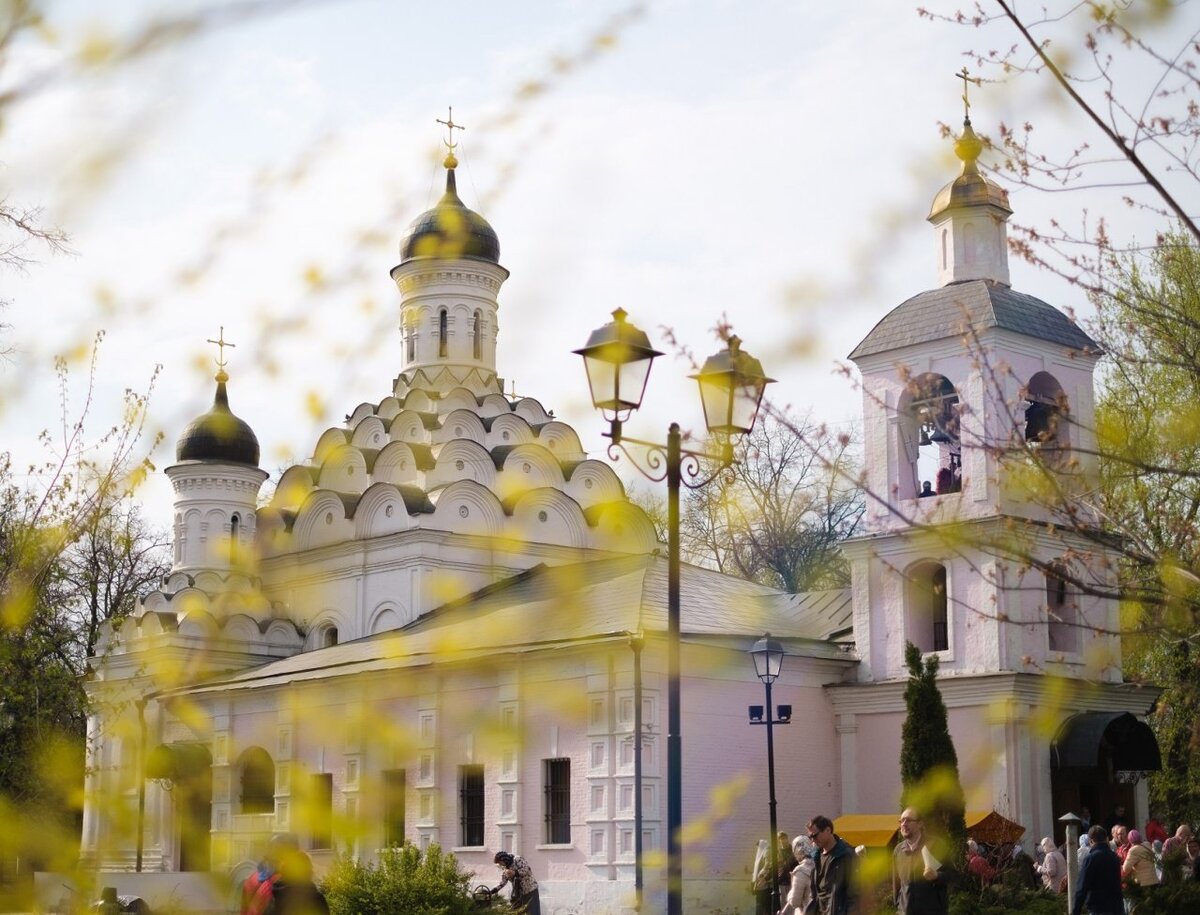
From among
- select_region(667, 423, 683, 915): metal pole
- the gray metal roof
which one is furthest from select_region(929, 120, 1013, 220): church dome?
select_region(667, 423, 683, 915): metal pole

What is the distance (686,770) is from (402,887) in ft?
24.4

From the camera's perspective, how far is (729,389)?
30.1ft

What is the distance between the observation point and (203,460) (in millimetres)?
32156

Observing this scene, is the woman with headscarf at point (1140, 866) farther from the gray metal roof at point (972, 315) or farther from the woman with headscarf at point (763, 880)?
the gray metal roof at point (972, 315)

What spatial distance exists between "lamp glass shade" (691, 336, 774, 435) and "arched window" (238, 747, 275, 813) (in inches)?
762

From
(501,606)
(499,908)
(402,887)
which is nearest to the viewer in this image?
(402,887)

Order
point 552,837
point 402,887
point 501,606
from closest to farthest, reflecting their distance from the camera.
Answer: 1. point 402,887
2. point 552,837
3. point 501,606

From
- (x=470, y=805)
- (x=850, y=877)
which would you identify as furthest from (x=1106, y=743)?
(x=850, y=877)

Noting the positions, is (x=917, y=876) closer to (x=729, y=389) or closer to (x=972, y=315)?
(x=729, y=389)

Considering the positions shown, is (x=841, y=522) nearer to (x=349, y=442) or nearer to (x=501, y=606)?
(x=349, y=442)

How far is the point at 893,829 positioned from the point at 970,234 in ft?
24.8

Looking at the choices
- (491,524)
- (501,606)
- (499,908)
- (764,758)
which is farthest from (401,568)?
(499,908)

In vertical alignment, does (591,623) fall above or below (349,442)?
below

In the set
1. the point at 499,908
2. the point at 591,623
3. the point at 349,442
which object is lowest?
the point at 499,908
